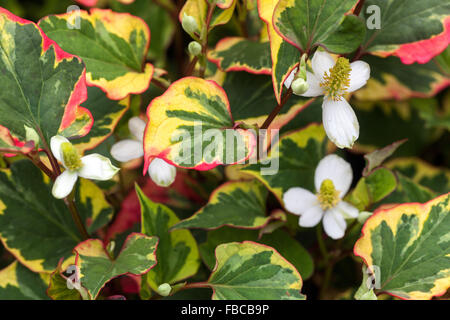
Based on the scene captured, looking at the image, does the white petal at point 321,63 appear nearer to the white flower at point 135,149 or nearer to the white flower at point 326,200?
the white flower at point 326,200

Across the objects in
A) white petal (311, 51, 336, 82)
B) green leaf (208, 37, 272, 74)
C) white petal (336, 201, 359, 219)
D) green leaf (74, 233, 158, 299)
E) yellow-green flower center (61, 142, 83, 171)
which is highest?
green leaf (208, 37, 272, 74)

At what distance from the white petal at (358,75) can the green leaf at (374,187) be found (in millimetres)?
126

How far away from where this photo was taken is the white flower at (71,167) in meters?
0.58

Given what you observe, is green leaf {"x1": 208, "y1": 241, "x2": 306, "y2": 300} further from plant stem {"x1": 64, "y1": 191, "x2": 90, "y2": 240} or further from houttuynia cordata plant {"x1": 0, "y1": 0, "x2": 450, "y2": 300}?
plant stem {"x1": 64, "y1": 191, "x2": 90, "y2": 240}

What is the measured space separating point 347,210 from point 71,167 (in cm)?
40

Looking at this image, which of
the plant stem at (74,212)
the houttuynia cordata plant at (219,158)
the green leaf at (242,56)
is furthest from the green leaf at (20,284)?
the green leaf at (242,56)

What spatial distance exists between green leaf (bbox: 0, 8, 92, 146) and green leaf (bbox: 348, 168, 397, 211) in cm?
42

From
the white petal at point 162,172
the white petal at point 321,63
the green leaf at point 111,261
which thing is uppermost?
the white petal at point 321,63

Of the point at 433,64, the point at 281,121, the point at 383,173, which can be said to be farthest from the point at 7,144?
the point at 433,64

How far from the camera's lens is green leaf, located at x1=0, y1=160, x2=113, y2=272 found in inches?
→ 28.2

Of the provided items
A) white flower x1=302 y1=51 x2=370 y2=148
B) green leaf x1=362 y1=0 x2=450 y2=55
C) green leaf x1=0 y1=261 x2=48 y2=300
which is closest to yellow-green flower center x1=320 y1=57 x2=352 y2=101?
white flower x1=302 y1=51 x2=370 y2=148

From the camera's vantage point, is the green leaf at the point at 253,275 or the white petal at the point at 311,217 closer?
the green leaf at the point at 253,275

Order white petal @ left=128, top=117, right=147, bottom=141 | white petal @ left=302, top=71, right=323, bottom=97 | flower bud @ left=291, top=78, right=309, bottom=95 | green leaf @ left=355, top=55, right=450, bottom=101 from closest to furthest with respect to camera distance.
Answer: flower bud @ left=291, top=78, right=309, bottom=95 → white petal @ left=302, top=71, right=323, bottom=97 → white petal @ left=128, top=117, right=147, bottom=141 → green leaf @ left=355, top=55, right=450, bottom=101

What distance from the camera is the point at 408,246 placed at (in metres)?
0.65
